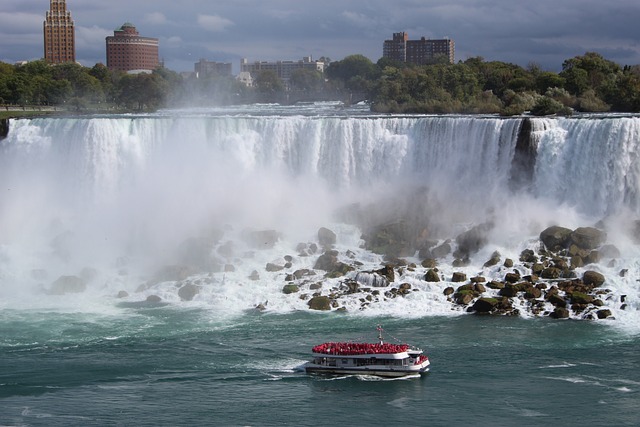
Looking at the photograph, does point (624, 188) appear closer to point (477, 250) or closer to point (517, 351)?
point (477, 250)

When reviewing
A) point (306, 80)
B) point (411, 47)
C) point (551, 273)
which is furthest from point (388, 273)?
point (411, 47)

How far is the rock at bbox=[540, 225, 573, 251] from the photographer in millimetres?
37781

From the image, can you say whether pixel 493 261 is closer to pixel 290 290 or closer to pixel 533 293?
pixel 533 293

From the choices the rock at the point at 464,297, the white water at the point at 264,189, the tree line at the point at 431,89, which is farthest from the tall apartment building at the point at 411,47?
the rock at the point at 464,297

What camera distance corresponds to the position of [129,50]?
186 metres

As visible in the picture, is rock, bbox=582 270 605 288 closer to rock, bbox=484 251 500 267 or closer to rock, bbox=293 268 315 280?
rock, bbox=484 251 500 267

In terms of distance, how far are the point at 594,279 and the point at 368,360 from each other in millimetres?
11023

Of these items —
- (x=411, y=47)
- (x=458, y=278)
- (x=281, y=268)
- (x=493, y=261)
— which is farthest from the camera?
(x=411, y=47)

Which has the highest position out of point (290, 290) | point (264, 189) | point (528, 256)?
point (264, 189)

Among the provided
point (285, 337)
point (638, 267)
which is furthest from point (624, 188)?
point (285, 337)

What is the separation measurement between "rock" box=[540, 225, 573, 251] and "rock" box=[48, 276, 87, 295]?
1733cm

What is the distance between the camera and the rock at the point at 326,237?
41.2m

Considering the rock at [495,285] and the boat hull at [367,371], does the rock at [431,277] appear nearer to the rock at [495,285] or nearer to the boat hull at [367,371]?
the rock at [495,285]

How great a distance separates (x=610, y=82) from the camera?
61406mm
